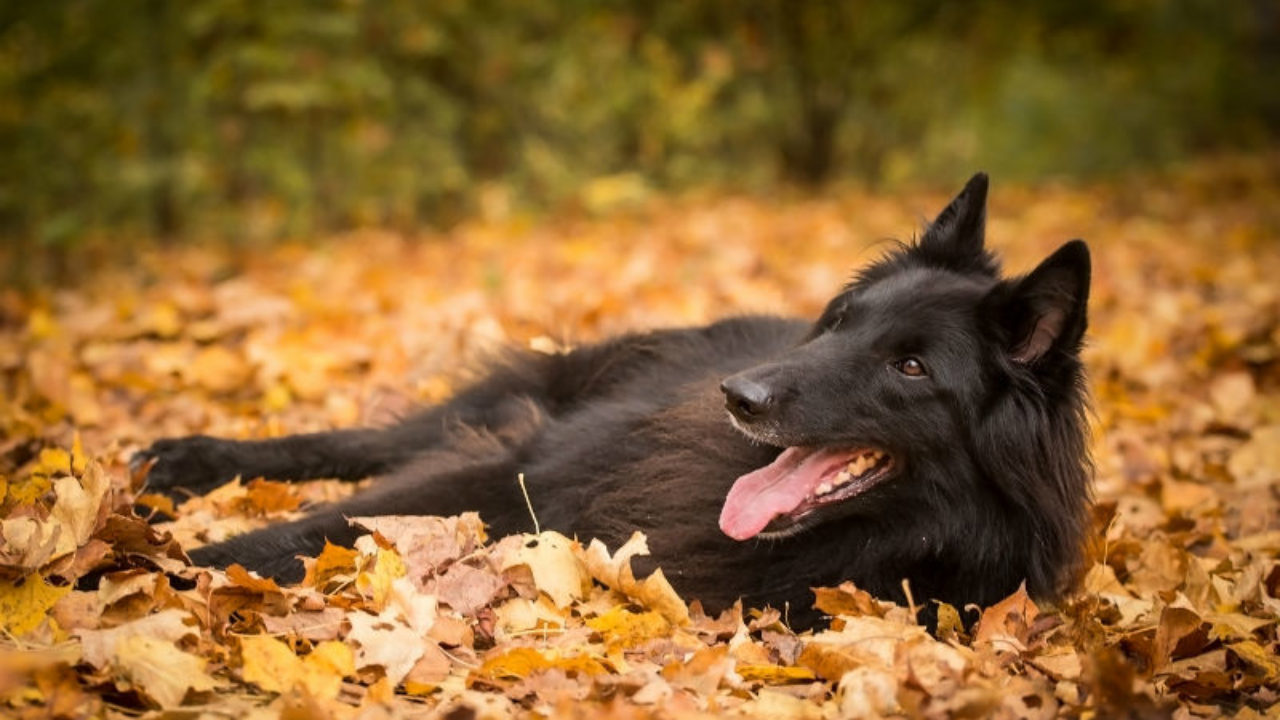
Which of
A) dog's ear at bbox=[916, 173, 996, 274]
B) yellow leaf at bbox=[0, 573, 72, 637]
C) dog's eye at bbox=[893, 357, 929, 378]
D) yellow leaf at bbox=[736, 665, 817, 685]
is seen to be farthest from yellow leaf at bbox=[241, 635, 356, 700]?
dog's ear at bbox=[916, 173, 996, 274]

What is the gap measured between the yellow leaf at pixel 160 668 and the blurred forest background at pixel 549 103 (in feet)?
19.8

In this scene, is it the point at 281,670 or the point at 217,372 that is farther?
the point at 217,372

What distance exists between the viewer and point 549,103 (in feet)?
38.5

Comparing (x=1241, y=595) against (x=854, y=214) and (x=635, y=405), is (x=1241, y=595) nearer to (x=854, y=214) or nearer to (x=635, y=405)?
(x=635, y=405)

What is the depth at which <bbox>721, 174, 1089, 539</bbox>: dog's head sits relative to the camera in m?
2.94

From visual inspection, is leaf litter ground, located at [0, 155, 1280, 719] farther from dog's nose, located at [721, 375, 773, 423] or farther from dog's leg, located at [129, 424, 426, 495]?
dog's nose, located at [721, 375, 773, 423]

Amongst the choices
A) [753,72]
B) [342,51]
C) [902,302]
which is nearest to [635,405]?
[902,302]

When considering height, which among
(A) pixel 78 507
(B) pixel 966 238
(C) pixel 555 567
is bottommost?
(C) pixel 555 567

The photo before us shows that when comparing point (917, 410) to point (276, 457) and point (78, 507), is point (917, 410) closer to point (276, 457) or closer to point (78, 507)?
point (78, 507)

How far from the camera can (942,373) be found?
297cm

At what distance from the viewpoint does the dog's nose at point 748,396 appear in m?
2.91

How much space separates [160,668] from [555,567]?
3.44 feet

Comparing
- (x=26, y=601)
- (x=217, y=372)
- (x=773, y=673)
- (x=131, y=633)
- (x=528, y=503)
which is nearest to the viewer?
(x=131, y=633)

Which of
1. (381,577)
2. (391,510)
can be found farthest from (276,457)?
(381,577)
